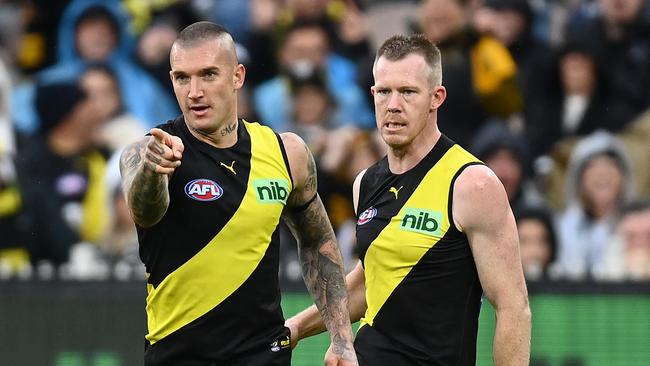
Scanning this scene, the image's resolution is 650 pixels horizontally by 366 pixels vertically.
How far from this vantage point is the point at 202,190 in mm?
5734

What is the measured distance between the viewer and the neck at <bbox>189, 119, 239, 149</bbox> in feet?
19.3

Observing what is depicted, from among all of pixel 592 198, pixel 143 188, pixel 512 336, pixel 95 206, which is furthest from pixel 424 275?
pixel 95 206

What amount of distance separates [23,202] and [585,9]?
17.4ft

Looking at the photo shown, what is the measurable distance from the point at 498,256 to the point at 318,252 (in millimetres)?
1134

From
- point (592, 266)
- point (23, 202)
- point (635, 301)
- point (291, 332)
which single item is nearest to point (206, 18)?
point (23, 202)

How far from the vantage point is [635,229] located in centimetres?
970

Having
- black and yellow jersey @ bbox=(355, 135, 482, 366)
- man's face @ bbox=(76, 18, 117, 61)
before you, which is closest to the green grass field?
black and yellow jersey @ bbox=(355, 135, 482, 366)

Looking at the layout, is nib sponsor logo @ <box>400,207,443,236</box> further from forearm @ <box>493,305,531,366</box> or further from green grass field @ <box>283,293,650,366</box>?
green grass field @ <box>283,293,650,366</box>

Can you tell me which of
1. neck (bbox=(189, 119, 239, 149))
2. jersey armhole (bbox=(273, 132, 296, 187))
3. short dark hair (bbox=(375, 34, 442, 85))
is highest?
short dark hair (bbox=(375, 34, 442, 85))

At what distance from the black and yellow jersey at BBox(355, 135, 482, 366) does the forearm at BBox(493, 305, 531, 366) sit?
0.21m

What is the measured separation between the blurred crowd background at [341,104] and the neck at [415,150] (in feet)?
12.0

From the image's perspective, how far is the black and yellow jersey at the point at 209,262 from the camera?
5723 millimetres

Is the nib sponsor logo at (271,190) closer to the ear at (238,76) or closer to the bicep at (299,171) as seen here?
the bicep at (299,171)

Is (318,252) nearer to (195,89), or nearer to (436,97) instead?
(436,97)
